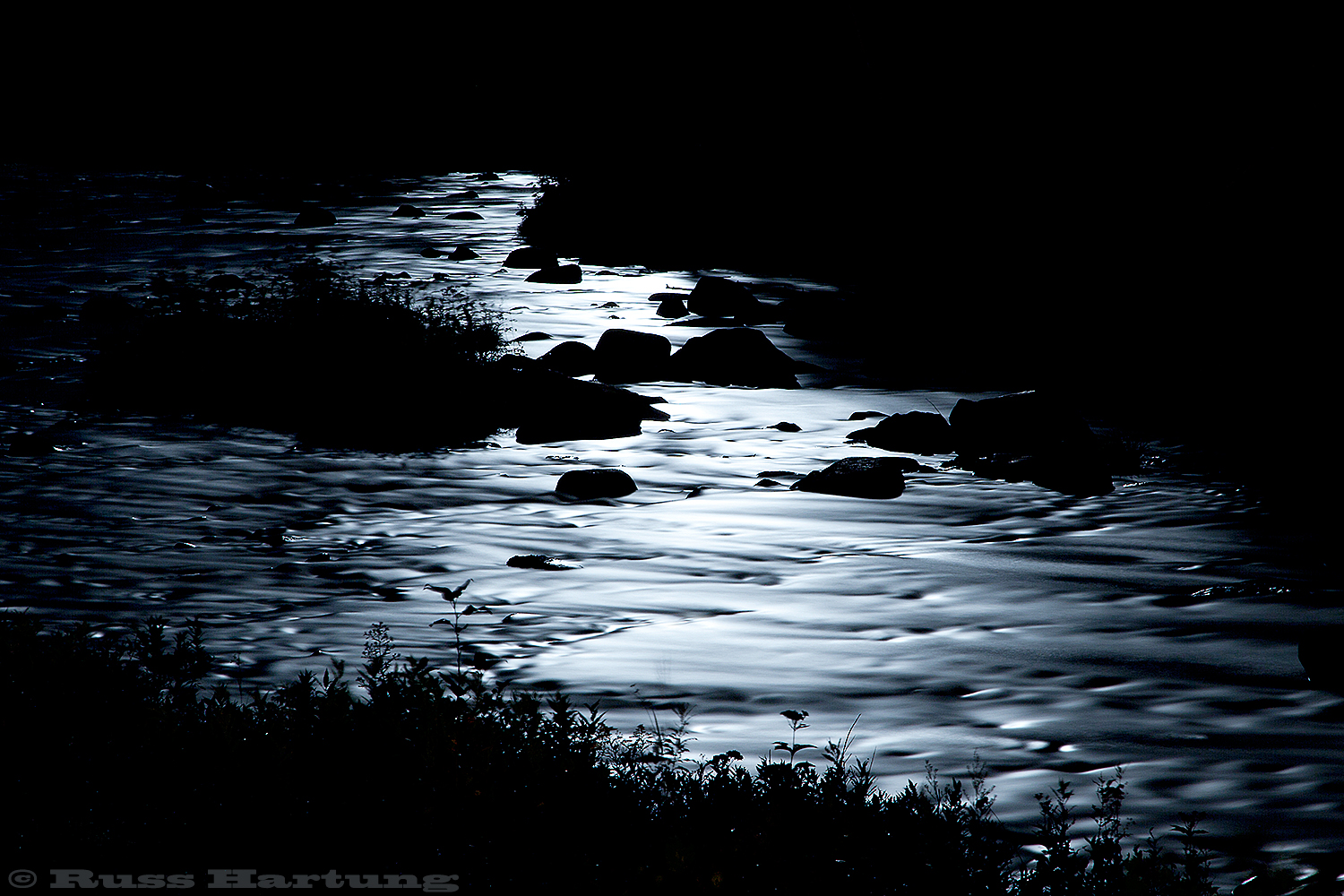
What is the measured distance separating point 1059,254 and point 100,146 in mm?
35397

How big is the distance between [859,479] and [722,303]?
7991 mm

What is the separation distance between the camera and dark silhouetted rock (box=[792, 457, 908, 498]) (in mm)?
9195

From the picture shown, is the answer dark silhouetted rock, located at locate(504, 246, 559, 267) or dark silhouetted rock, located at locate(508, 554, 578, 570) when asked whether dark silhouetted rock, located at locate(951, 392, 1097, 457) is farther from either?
dark silhouetted rock, located at locate(504, 246, 559, 267)

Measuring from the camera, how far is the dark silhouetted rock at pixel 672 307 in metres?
16.7

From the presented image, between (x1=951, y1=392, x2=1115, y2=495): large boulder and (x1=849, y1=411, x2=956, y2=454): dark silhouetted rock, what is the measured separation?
97 mm

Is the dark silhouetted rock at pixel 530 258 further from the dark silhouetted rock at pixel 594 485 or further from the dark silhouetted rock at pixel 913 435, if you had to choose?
the dark silhouetted rock at pixel 594 485

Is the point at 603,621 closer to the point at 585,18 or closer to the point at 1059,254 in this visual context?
the point at 1059,254

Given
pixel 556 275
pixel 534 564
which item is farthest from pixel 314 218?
pixel 534 564

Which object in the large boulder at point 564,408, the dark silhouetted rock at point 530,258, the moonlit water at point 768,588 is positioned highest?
the dark silhouetted rock at point 530,258

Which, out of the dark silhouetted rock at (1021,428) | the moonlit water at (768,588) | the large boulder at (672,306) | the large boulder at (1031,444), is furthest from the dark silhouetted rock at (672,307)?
the dark silhouetted rock at (1021,428)

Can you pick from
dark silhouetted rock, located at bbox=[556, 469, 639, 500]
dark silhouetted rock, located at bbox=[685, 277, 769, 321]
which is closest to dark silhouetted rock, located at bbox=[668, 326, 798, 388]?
dark silhouetted rock, located at bbox=[685, 277, 769, 321]

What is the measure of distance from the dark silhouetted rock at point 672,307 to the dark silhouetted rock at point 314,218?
1105 cm

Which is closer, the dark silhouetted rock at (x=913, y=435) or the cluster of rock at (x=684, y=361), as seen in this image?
the dark silhouetted rock at (x=913, y=435)

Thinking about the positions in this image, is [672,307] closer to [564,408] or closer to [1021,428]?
[564,408]
